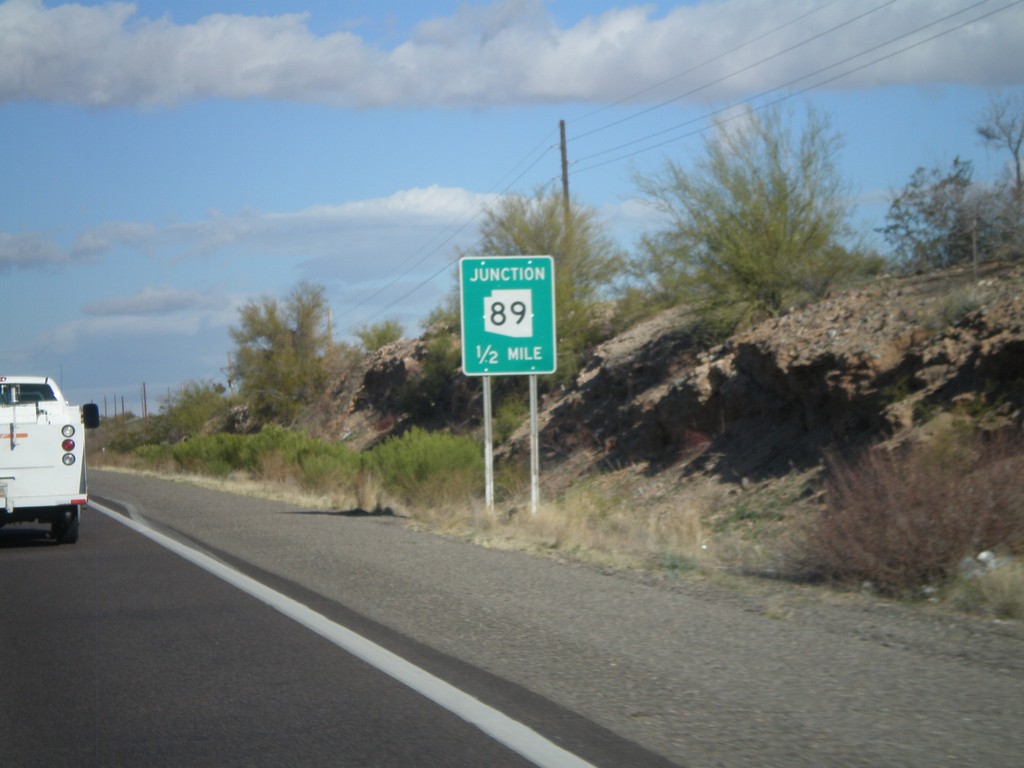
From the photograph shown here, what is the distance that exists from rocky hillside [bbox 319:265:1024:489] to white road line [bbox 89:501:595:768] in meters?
10.5

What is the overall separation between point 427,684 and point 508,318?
11120 millimetres

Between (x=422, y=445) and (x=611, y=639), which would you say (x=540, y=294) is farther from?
(x=611, y=639)

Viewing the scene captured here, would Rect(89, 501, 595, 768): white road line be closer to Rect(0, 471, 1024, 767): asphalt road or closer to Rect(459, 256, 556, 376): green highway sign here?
Rect(0, 471, 1024, 767): asphalt road

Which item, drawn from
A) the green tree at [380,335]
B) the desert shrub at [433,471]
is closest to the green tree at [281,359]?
the green tree at [380,335]

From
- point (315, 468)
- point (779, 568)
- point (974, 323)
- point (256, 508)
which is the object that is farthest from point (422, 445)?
point (779, 568)

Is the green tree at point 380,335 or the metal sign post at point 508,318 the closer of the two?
the metal sign post at point 508,318

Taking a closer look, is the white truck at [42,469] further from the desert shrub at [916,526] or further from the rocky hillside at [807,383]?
the rocky hillside at [807,383]

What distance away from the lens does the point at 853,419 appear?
20547mm

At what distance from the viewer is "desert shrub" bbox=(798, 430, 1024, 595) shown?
32.6 ft

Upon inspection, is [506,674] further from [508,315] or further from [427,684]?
[508,315]

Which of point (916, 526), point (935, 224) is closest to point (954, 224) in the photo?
point (935, 224)

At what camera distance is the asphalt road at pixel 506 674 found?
604 centimetres

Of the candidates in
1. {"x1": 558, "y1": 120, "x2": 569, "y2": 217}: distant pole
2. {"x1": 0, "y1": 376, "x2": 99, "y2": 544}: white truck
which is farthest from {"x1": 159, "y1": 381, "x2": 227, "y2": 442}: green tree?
{"x1": 0, "y1": 376, "x2": 99, "y2": 544}: white truck

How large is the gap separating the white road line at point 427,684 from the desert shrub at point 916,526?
4.37 metres
